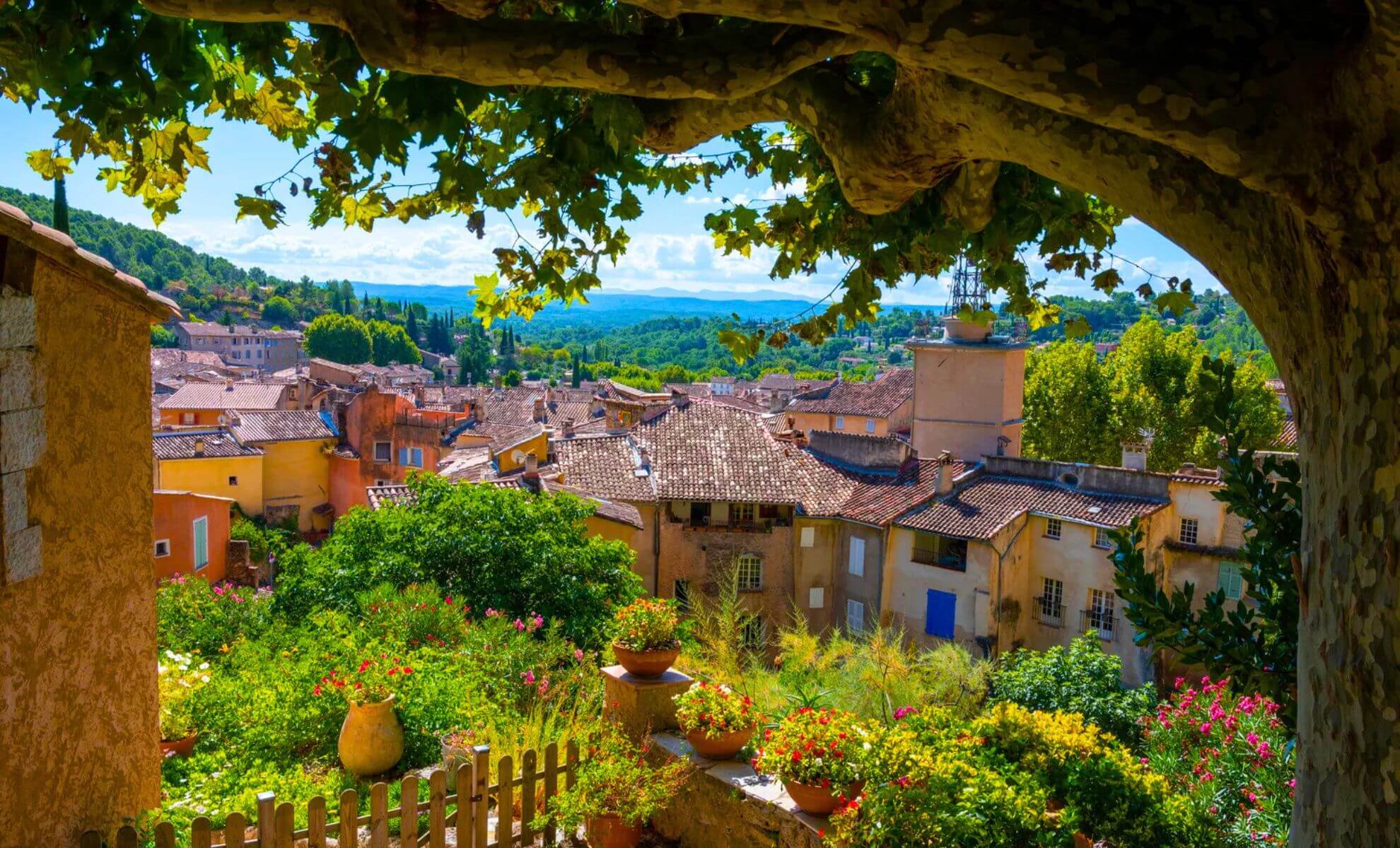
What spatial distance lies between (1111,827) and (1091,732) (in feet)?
3.07

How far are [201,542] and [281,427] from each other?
16201mm

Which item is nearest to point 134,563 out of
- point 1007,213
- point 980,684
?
point 1007,213

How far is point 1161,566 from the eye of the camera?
2228cm

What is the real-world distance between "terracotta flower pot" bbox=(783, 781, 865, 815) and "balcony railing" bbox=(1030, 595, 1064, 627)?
2027 cm

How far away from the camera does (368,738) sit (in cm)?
632

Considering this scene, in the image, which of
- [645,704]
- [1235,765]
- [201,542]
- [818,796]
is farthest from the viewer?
[201,542]

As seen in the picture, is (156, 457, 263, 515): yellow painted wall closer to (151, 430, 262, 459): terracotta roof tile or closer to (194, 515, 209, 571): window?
(151, 430, 262, 459): terracotta roof tile

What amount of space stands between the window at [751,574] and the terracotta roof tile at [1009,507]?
12.7 ft

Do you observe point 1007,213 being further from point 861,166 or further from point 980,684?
point 980,684

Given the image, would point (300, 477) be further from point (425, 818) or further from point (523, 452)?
point (425, 818)

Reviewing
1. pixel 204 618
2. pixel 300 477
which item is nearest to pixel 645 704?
pixel 204 618

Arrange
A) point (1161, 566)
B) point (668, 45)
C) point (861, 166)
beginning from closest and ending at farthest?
point (668, 45) < point (861, 166) < point (1161, 566)

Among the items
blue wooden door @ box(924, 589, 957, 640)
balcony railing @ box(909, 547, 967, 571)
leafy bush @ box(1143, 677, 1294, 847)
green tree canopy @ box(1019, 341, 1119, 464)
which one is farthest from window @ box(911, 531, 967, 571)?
leafy bush @ box(1143, 677, 1294, 847)

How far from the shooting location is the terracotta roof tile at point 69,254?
4.16m
